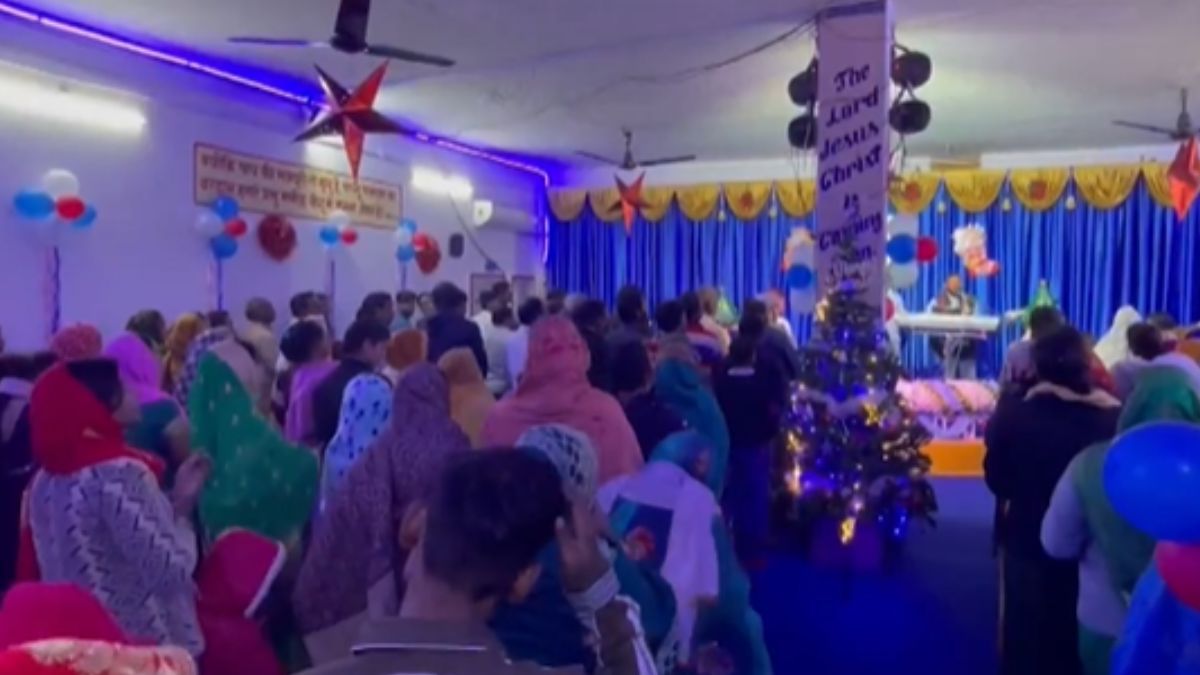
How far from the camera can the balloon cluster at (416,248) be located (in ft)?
34.0

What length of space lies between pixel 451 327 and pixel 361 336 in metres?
1.66

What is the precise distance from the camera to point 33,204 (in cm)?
635

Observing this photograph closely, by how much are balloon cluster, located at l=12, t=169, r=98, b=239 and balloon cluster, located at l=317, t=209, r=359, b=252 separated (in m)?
2.70

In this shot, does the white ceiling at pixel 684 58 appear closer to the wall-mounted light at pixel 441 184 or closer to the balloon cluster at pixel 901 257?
the wall-mounted light at pixel 441 184

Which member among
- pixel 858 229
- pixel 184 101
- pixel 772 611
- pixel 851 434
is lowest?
pixel 772 611

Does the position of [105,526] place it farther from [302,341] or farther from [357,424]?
[302,341]

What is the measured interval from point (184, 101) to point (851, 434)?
5257mm

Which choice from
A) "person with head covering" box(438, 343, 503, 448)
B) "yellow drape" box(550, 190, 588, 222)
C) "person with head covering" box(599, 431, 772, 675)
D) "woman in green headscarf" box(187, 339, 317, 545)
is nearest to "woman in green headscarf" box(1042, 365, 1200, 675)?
"person with head covering" box(599, 431, 772, 675)

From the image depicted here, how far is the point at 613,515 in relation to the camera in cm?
263

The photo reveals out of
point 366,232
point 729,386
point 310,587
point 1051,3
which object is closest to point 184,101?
point 366,232

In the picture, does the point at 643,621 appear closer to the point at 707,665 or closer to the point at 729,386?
the point at 707,665

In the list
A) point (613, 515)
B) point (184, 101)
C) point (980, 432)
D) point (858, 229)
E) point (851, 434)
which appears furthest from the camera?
point (980, 432)

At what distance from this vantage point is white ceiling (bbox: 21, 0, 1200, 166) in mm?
6512

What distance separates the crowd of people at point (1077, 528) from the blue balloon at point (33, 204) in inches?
210
